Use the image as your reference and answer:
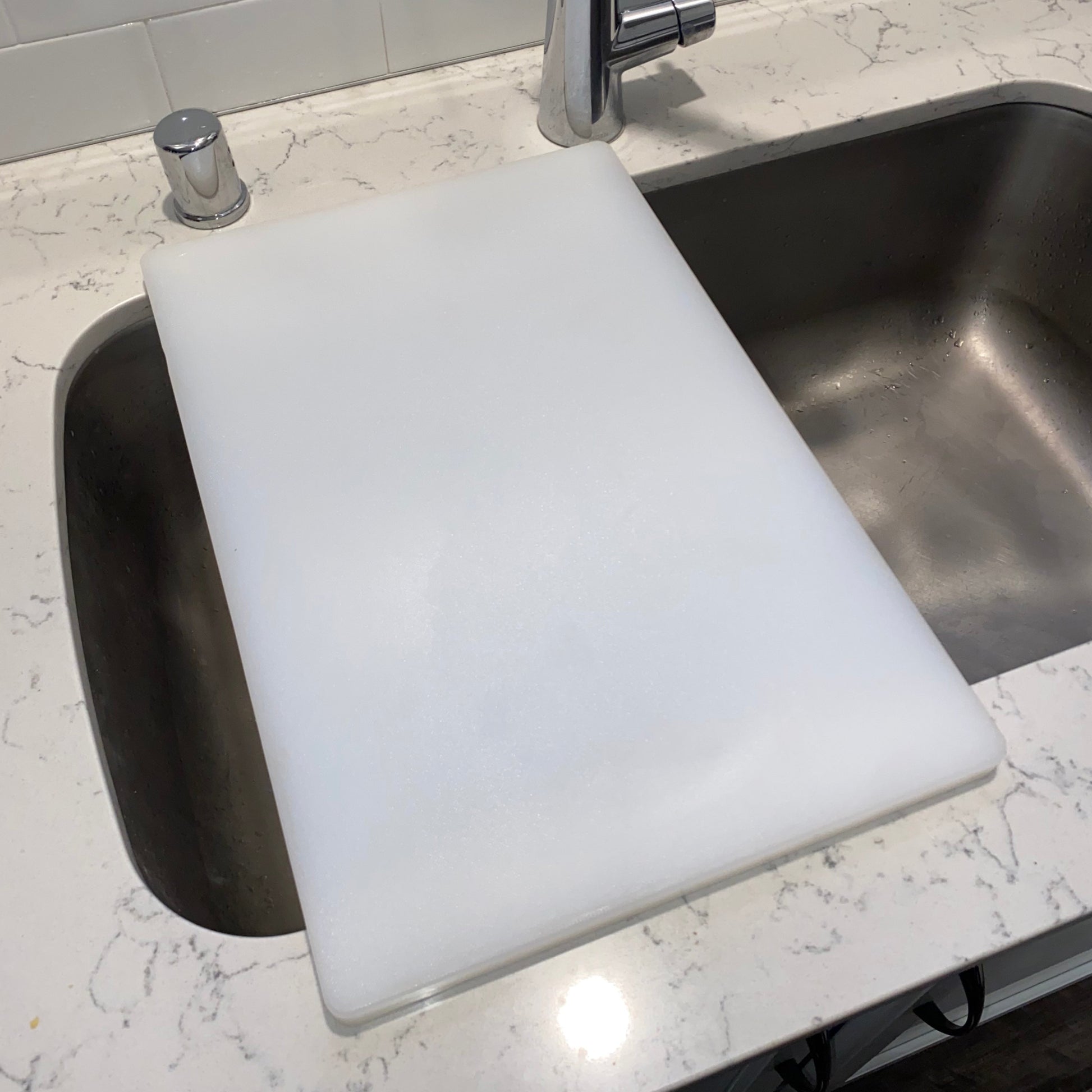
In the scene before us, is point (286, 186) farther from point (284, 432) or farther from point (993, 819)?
point (993, 819)

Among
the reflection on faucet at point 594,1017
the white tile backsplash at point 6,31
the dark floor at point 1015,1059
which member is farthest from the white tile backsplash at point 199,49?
the dark floor at point 1015,1059

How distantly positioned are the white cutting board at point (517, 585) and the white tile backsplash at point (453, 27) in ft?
0.64

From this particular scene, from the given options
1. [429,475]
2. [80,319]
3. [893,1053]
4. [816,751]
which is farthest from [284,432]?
[893,1053]

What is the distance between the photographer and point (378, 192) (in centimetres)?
72

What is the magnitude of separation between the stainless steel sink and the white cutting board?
0.46 ft

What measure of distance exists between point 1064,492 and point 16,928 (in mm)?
831

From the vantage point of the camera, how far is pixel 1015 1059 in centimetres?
101

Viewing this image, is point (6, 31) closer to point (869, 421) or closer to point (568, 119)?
point (568, 119)

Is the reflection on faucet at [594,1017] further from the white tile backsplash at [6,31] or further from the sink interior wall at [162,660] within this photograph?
the white tile backsplash at [6,31]

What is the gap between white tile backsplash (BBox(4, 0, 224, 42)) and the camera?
644 millimetres

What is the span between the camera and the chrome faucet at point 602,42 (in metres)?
0.64

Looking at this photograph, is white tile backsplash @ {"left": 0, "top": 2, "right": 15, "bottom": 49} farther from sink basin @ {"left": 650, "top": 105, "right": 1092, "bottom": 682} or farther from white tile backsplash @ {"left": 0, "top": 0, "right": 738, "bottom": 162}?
sink basin @ {"left": 650, "top": 105, "right": 1092, "bottom": 682}

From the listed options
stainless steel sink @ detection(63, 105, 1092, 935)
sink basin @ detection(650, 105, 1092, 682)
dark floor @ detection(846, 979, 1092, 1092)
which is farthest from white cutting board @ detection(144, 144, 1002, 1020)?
dark floor @ detection(846, 979, 1092, 1092)

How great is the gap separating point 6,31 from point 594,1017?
71 cm
